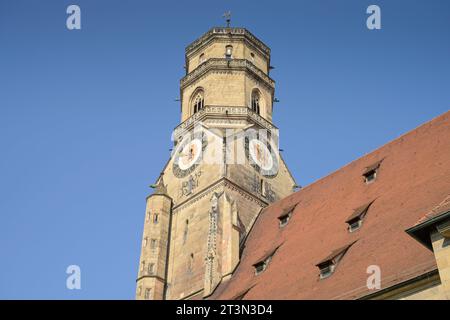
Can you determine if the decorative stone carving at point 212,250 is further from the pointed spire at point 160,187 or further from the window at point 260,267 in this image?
the pointed spire at point 160,187

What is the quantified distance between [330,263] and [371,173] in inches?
153

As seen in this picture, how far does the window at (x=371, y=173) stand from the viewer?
1775 cm

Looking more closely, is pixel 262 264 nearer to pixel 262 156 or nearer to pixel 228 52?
pixel 262 156

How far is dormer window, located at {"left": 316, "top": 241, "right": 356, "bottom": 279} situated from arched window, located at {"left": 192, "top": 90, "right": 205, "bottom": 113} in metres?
11.7

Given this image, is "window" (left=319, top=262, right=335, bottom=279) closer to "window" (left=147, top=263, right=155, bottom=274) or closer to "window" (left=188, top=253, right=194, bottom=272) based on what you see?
"window" (left=188, top=253, right=194, bottom=272)

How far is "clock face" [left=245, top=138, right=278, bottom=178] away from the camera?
2331 centimetres

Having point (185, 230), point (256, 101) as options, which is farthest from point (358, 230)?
point (256, 101)

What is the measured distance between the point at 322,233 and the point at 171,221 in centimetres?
739

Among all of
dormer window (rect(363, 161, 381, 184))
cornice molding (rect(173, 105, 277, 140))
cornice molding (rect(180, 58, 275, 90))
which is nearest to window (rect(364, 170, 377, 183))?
dormer window (rect(363, 161, 381, 184))

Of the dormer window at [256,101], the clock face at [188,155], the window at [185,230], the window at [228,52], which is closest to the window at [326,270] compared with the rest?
the window at [185,230]

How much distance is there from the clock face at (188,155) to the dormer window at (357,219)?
8218 mm
